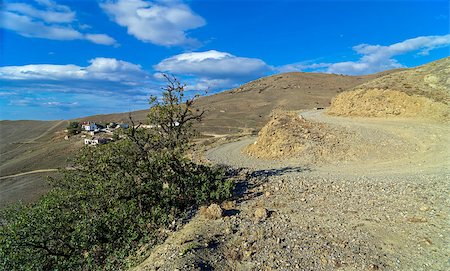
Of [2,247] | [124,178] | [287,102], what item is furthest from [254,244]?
[287,102]

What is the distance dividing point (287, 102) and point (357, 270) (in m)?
68.8

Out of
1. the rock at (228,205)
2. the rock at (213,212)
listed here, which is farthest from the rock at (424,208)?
the rock at (213,212)

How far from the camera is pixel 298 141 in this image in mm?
19812

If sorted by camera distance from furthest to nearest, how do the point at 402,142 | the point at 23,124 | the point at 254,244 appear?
the point at 23,124
the point at 402,142
the point at 254,244

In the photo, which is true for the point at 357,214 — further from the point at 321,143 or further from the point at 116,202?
the point at 321,143

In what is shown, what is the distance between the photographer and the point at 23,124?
378 ft

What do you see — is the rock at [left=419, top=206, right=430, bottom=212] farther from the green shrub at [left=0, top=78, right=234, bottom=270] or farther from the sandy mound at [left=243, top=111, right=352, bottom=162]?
the sandy mound at [left=243, top=111, right=352, bottom=162]

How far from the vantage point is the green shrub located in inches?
382

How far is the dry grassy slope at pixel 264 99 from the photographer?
61994mm

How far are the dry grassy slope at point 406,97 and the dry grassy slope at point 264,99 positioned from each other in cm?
2310

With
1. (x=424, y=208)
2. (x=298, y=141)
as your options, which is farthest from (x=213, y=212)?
(x=298, y=141)

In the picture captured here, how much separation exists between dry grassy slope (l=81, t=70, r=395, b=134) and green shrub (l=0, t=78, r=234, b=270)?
37.9 m

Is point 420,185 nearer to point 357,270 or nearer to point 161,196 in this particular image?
point 357,270

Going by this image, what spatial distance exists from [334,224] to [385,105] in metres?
20.7
